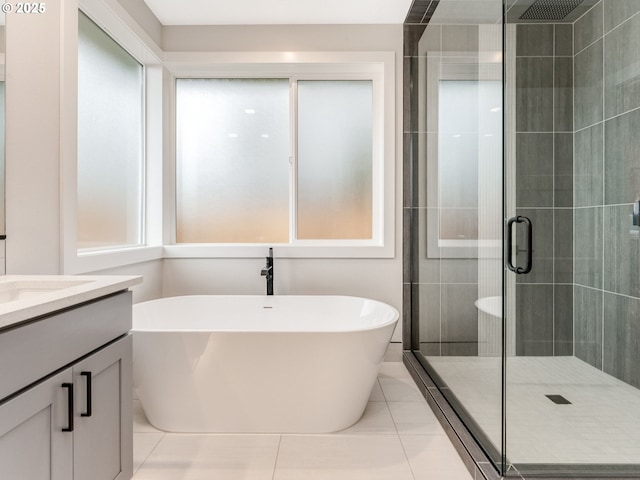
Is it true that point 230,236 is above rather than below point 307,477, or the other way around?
above

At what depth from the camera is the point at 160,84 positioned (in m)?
Result: 3.01

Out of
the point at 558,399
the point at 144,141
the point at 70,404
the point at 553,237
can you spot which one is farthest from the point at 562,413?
the point at 144,141

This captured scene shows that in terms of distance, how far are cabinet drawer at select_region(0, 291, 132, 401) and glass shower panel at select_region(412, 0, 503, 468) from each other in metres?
1.46

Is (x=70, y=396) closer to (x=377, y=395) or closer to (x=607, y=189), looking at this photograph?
(x=377, y=395)

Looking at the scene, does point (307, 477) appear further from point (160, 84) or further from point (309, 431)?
point (160, 84)

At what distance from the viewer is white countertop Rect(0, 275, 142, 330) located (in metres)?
0.95

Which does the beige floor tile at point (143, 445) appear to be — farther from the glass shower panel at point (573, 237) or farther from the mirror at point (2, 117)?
the glass shower panel at point (573, 237)

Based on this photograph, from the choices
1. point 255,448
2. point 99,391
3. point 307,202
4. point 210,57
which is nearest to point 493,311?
point 255,448

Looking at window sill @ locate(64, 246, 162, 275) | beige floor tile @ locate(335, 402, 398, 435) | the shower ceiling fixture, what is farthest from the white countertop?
the shower ceiling fixture

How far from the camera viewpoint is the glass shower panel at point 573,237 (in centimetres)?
154

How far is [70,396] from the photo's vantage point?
111cm

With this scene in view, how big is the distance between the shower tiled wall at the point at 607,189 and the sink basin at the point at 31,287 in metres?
2.02

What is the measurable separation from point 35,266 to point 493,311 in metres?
2.00

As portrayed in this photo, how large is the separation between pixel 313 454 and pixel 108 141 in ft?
7.11
